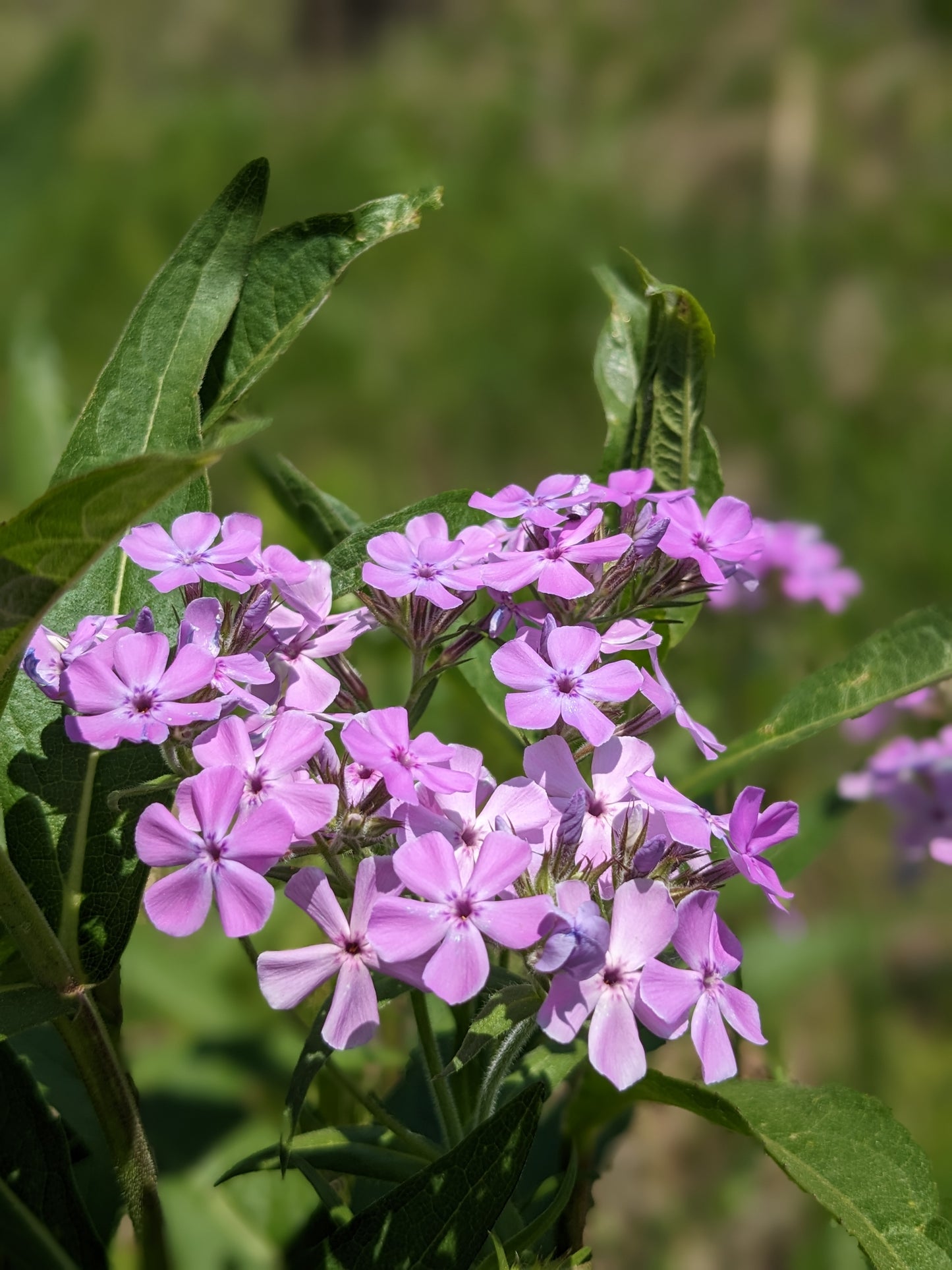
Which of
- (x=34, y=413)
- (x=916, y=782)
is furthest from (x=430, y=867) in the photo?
(x=34, y=413)

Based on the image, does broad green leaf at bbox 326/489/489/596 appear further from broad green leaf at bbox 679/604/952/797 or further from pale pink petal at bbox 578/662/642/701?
broad green leaf at bbox 679/604/952/797

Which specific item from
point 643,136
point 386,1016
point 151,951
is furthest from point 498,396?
point 386,1016

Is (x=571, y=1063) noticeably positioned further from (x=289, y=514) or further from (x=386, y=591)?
(x=289, y=514)

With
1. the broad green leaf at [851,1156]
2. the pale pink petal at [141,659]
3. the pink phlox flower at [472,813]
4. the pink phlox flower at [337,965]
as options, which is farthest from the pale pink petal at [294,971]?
the broad green leaf at [851,1156]

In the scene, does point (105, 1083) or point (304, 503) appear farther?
point (304, 503)

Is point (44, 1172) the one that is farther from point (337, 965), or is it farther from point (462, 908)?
point (462, 908)
